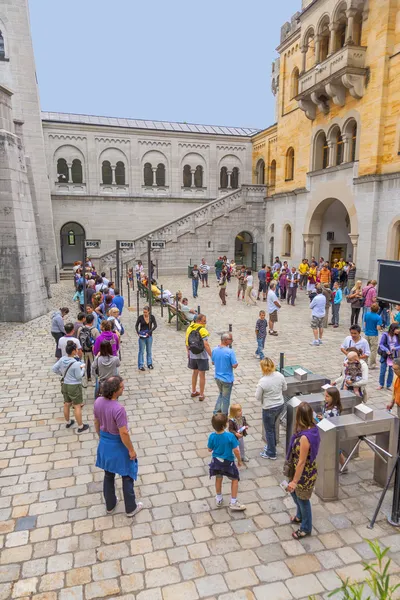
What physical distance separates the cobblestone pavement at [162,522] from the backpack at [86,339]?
130cm

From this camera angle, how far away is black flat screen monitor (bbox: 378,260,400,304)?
6.22 metres

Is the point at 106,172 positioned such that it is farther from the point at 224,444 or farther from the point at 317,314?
the point at 224,444

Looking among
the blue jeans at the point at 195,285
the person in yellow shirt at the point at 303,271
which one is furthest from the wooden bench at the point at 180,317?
the person in yellow shirt at the point at 303,271

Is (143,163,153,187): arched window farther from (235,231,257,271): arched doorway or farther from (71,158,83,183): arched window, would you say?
(235,231,257,271): arched doorway

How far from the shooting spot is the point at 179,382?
10164 mm

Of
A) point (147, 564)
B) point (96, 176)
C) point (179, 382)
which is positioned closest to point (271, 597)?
point (147, 564)

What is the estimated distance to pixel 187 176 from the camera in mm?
35906

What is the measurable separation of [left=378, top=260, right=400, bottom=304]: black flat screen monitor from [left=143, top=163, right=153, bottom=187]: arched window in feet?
99.7

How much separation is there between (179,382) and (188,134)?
2942cm

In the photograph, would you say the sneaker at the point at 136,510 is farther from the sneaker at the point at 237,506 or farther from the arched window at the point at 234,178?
the arched window at the point at 234,178

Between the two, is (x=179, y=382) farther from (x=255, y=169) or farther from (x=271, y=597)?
(x=255, y=169)

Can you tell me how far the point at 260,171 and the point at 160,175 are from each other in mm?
8887

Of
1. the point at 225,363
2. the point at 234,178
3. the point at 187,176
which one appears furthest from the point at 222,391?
the point at 234,178

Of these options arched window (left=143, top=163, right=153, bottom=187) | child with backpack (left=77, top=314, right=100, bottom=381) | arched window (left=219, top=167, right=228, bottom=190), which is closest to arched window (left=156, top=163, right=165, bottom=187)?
arched window (left=143, top=163, right=153, bottom=187)
